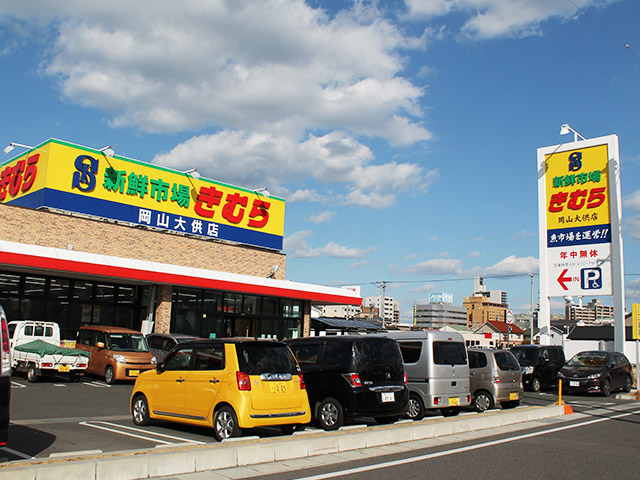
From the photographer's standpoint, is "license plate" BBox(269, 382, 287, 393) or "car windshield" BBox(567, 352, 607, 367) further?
"car windshield" BBox(567, 352, 607, 367)

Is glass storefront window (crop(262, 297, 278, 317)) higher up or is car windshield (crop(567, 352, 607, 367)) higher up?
glass storefront window (crop(262, 297, 278, 317))

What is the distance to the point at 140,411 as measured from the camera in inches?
433

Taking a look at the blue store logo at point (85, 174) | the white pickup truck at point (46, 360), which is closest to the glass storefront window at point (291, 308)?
the blue store logo at point (85, 174)

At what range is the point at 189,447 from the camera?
8070mm

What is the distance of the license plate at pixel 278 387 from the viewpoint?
31.1 feet

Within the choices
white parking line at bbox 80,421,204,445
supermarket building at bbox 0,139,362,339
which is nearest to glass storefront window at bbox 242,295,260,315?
supermarket building at bbox 0,139,362,339

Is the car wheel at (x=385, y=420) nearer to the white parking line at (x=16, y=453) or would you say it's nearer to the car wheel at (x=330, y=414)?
the car wheel at (x=330, y=414)

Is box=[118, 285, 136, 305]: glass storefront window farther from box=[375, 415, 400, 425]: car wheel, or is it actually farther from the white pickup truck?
box=[375, 415, 400, 425]: car wheel

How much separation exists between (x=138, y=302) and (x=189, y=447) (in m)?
20.3

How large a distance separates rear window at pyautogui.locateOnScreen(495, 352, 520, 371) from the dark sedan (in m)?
6.74

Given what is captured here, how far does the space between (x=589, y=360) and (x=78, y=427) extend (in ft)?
62.5

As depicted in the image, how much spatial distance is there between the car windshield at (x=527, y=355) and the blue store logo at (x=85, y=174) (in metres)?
19.6

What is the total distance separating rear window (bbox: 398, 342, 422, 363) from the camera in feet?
43.2

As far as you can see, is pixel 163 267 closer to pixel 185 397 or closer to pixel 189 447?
pixel 185 397
